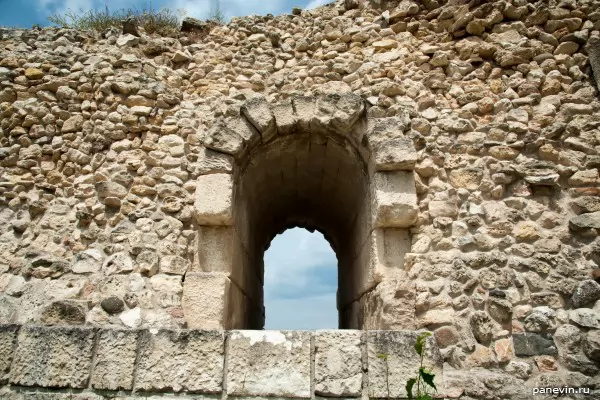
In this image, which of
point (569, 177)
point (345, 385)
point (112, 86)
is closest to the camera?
point (345, 385)

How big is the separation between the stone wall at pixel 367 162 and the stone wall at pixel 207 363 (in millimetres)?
928

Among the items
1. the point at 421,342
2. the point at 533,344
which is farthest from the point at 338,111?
the point at 533,344

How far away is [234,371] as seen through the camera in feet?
8.04

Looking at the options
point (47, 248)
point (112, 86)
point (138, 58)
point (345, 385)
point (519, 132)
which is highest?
point (138, 58)

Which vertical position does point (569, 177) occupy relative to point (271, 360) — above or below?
above

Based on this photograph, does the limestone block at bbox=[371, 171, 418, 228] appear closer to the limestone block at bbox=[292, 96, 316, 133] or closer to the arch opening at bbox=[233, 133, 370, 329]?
the arch opening at bbox=[233, 133, 370, 329]

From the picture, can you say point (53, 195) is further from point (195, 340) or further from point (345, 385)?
point (345, 385)

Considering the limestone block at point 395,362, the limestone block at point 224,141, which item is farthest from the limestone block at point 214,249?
the limestone block at point 395,362

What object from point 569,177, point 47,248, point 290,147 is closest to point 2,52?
point 47,248

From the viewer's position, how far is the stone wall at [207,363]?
7.87 ft

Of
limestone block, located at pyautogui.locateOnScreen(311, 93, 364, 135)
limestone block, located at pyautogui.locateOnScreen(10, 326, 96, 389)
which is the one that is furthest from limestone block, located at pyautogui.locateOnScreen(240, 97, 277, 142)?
limestone block, located at pyautogui.locateOnScreen(10, 326, 96, 389)

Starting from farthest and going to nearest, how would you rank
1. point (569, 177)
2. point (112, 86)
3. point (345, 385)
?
point (112, 86), point (569, 177), point (345, 385)

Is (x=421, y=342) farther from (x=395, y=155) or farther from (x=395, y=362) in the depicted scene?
(x=395, y=155)

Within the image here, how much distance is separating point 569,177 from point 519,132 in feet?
1.88
